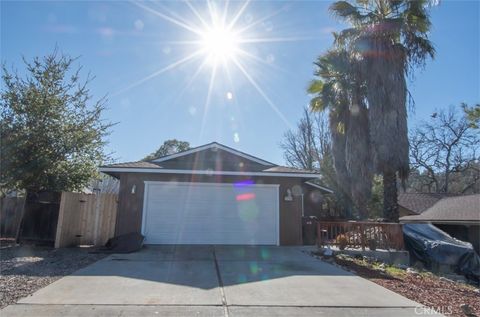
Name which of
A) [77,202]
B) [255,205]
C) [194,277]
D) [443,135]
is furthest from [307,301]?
[443,135]

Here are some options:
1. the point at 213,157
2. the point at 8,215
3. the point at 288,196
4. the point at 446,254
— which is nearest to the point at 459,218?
the point at 446,254

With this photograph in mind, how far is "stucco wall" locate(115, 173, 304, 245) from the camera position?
38.3 feet

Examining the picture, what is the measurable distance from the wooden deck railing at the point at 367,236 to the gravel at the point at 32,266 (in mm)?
6920

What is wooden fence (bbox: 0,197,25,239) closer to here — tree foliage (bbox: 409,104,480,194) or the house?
the house

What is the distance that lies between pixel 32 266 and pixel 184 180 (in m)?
5.35

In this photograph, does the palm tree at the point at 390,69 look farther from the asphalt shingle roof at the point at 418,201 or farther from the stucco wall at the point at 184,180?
the asphalt shingle roof at the point at 418,201

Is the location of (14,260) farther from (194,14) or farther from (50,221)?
(194,14)

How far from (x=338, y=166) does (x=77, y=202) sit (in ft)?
39.9

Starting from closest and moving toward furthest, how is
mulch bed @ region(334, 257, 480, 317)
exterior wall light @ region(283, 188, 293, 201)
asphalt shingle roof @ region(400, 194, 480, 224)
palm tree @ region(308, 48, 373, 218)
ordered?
mulch bed @ region(334, 257, 480, 317), exterior wall light @ region(283, 188, 293, 201), palm tree @ region(308, 48, 373, 218), asphalt shingle roof @ region(400, 194, 480, 224)

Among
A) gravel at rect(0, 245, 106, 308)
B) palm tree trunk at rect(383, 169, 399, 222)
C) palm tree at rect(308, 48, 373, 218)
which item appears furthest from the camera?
palm tree at rect(308, 48, 373, 218)

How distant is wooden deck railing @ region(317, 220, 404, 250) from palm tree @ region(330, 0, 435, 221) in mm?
2639

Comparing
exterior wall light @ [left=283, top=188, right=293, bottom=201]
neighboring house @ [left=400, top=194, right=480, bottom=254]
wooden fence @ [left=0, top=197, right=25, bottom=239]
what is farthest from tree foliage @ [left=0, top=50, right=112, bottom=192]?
neighboring house @ [left=400, top=194, right=480, bottom=254]

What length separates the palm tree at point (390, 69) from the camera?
44.5ft

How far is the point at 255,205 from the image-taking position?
40.4ft
